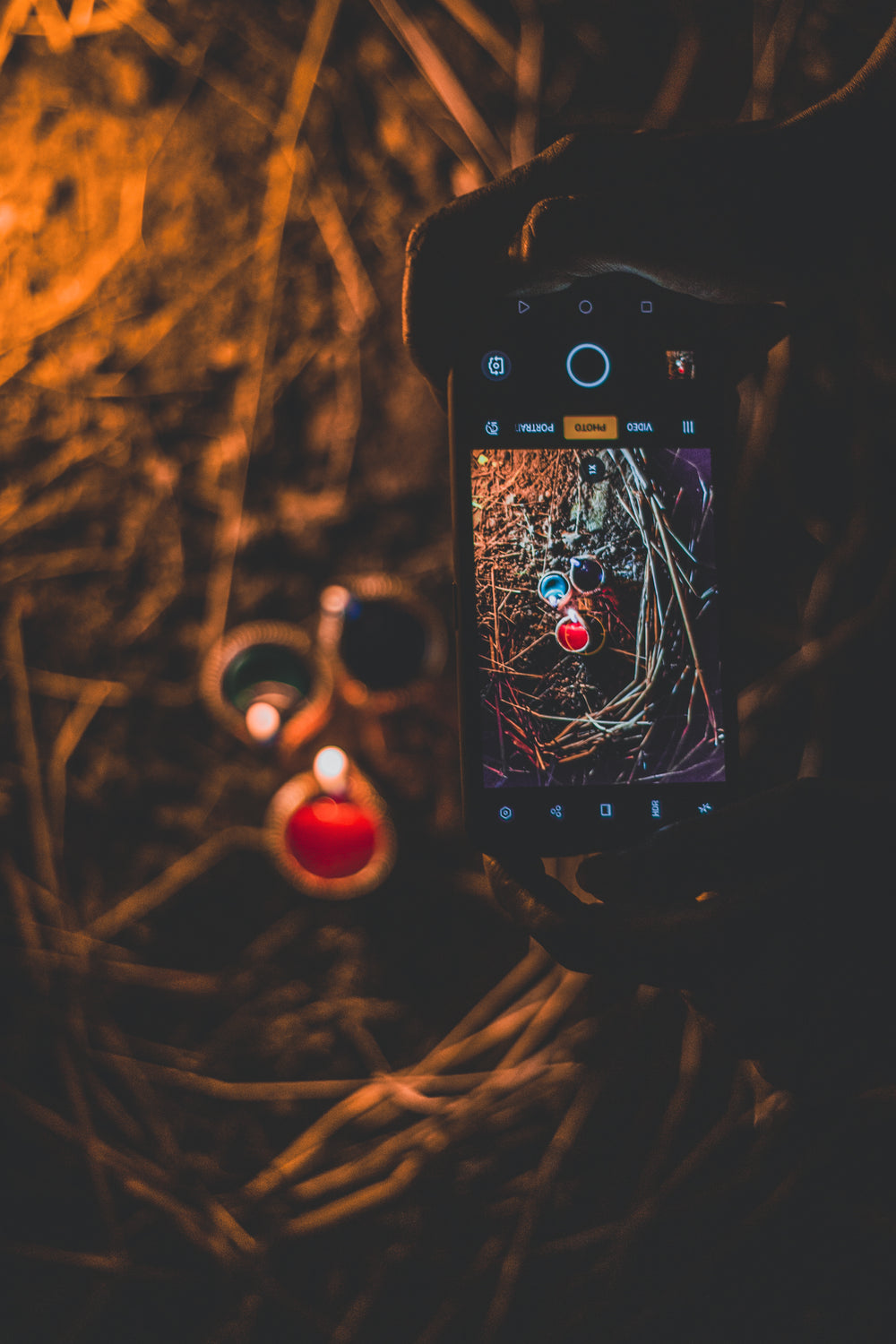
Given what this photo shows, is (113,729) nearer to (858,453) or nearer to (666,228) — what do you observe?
(666,228)

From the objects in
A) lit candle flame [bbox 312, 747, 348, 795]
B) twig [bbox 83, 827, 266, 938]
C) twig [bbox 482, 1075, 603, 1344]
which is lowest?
twig [bbox 482, 1075, 603, 1344]

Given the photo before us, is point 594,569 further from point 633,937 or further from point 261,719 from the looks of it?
point 261,719

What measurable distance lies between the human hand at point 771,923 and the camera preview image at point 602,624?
0.25 ft

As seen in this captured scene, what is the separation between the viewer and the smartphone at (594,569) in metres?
0.43

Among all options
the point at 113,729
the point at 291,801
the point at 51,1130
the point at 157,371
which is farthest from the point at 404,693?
the point at 51,1130

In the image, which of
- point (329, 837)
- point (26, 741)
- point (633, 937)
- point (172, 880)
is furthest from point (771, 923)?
point (26, 741)

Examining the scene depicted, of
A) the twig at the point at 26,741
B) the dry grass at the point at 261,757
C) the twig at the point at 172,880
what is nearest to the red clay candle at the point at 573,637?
the dry grass at the point at 261,757

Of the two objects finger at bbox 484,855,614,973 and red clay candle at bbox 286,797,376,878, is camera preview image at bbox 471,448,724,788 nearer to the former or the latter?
finger at bbox 484,855,614,973

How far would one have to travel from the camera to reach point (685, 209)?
1.21ft

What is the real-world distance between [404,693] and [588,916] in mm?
309

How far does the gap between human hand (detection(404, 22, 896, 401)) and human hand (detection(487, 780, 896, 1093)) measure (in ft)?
0.99

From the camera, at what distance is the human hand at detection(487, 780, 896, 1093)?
0.37 metres

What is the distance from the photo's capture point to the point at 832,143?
1.22 ft

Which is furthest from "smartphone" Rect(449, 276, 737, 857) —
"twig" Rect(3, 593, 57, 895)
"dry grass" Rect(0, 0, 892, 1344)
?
"twig" Rect(3, 593, 57, 895)
